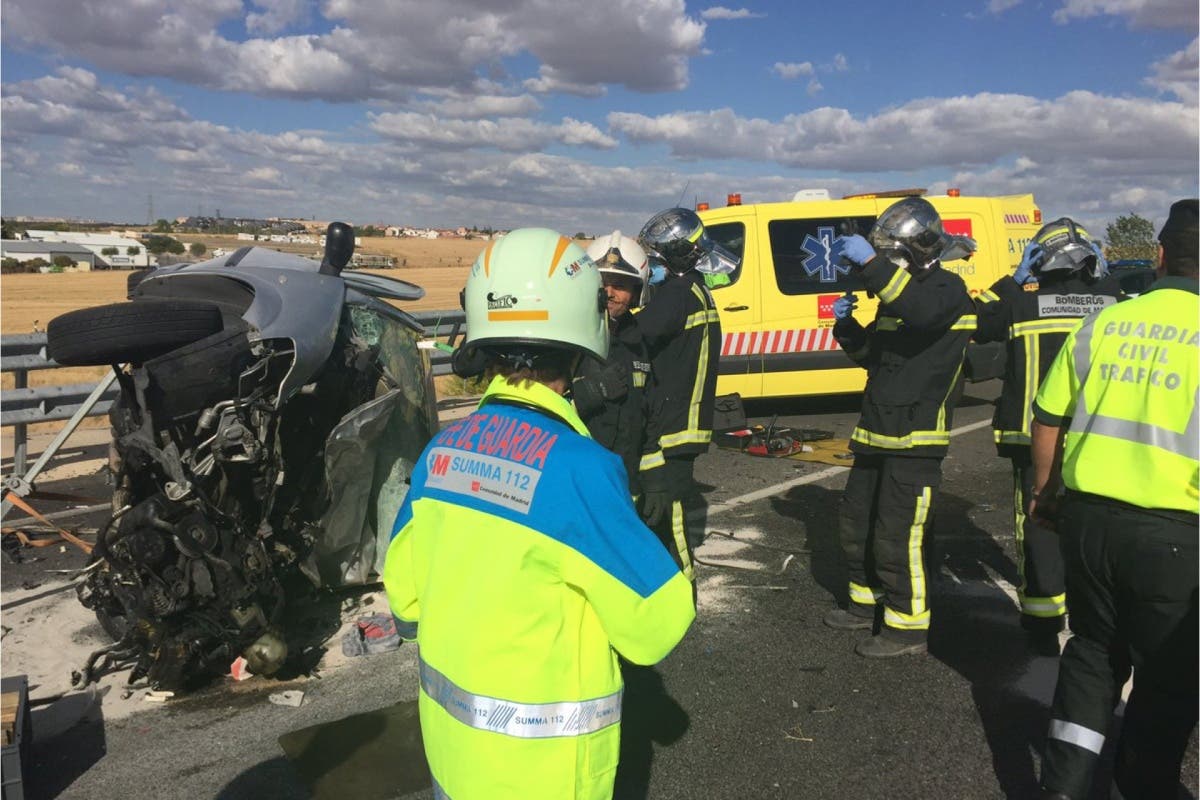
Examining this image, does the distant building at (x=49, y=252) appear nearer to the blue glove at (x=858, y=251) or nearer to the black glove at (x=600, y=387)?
the black glove at (x=600, y=387)

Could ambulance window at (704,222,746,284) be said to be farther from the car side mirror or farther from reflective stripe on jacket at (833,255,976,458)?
the car side mirror

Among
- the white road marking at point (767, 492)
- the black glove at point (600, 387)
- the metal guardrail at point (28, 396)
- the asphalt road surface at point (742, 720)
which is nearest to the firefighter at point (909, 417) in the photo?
the asphalt road surface at point (742, 720)

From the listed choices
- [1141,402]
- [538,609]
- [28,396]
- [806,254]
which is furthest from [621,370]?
[806,254]

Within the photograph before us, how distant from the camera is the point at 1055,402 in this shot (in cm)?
301

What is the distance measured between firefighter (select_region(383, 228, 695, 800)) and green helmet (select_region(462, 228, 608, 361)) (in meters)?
0.15

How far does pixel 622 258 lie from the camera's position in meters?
4.30

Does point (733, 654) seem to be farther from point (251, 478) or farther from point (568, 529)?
point (568, 529)

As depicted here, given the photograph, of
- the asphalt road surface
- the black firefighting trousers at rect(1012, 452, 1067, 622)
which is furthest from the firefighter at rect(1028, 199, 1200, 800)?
the black firefighting trousers at rect(1012, 452, 1067, 622)

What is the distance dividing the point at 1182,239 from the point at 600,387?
2119 millimetres

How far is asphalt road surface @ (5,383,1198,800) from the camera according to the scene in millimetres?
3281

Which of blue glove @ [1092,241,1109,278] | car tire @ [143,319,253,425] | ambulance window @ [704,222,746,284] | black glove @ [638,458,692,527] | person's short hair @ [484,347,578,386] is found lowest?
black glove @ [638,458,692,527]

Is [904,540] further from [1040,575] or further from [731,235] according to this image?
[731,235]

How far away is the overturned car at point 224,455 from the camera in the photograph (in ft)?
12.3

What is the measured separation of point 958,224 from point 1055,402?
25.4ft
